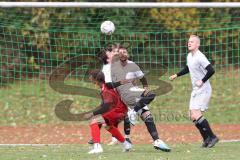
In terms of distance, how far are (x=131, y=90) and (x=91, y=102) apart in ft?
21.1

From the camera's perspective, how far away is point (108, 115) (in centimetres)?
986

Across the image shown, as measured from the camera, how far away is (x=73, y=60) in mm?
15750

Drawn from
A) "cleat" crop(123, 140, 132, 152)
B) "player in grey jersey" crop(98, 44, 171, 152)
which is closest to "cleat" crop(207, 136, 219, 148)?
"player in grey jersey" crop(98, 44, 171, 152)

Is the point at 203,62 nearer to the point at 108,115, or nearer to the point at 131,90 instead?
the point at 131,90

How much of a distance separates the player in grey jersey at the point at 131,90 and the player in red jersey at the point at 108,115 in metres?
0.14

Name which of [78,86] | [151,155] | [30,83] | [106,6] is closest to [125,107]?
[151,155]

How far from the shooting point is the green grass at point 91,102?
1573 cm

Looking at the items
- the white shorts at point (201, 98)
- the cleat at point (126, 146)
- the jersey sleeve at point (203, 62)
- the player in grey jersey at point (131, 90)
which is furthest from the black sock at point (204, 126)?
the cleat at point (126, 146)

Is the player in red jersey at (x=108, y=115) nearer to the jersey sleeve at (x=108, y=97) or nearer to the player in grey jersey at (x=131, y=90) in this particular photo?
the jersey sleeve at (x=108, y=97)

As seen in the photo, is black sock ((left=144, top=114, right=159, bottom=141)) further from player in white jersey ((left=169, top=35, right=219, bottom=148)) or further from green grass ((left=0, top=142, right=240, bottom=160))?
player in white jersey ((left=169, top=35, right=219, bottom=148))

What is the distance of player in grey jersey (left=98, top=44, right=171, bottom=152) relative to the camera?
9.95m

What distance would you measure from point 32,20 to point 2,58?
4.69ft

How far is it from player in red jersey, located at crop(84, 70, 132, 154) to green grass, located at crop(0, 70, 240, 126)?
5208 millimetres

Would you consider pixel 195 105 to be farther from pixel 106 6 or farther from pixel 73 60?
pixel 73 60
